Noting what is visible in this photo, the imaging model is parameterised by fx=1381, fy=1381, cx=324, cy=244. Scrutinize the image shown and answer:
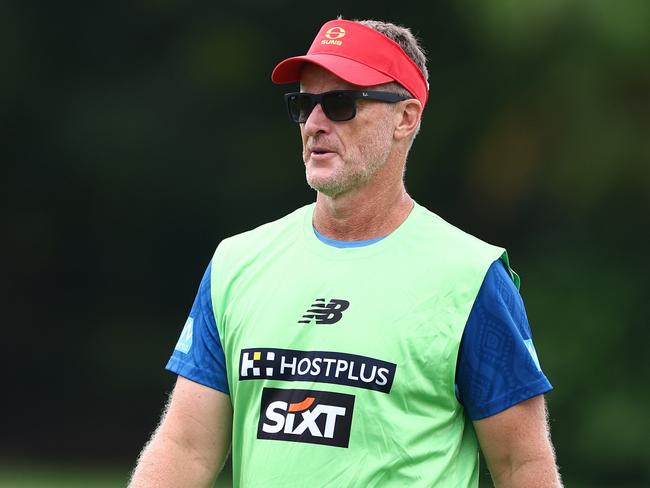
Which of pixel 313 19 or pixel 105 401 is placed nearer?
pixel 313 19

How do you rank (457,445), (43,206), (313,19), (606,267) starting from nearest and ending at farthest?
(457,445), (606,267), (313,19), (43,206)

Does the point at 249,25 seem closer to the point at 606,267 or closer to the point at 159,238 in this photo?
the point at 159,238

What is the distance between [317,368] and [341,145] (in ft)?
2.11

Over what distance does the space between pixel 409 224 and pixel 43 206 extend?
1407 centimetres

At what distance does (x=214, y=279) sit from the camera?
3918 millimetres

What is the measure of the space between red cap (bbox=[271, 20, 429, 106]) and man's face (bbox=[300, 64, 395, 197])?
0.05 metres

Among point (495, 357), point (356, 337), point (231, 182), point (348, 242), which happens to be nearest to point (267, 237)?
point (348, 242)

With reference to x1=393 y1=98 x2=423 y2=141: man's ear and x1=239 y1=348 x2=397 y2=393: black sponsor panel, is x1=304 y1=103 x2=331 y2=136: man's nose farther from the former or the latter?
x1=239 y1=348 x2=397 y2=393: black sponsor panel

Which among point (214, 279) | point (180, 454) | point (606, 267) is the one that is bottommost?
point (180, 454)

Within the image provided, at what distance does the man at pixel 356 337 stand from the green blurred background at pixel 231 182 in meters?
10.5

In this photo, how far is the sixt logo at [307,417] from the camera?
3.61m

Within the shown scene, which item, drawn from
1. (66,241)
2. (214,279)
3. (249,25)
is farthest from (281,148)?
(214,279)

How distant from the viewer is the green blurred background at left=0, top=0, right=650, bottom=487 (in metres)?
15.1

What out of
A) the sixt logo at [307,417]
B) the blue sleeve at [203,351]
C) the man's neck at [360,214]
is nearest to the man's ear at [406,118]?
the man's neck at [360,214]
